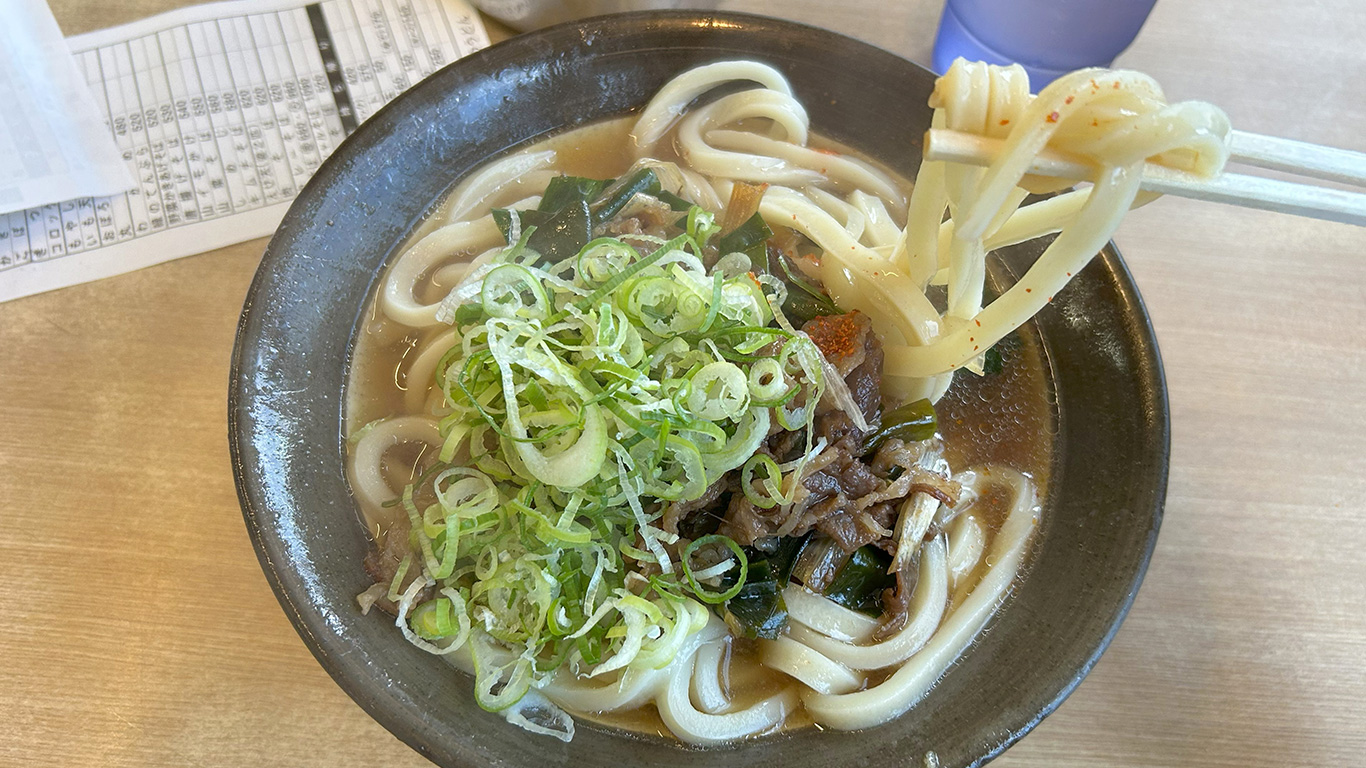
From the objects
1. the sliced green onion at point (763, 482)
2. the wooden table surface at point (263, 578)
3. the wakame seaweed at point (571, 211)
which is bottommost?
the wooden table surface at point (263, 578)

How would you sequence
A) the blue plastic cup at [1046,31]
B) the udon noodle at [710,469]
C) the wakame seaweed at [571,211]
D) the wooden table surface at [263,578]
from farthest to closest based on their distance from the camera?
the blue plastic cup at [1046,31], the wakame seaweed at [571,211], the wooden table surface at [263,578], the udon noodle at [710,469]

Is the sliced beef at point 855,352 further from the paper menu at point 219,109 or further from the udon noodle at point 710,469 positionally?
the paper menu at point 219,109

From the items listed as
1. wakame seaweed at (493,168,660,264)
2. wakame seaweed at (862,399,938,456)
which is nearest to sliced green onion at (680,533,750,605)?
wakame seaweed at (862,399,938,456)

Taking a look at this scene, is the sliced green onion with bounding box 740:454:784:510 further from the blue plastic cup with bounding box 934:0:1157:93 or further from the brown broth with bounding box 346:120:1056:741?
the blue plastic cup with bounding box 934:0:1157:93

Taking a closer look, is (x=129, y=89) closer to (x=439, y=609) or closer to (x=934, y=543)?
(x=439, y=609)

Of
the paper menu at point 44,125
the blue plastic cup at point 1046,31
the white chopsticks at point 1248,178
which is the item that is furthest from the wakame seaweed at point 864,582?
the paper menu at point 44,125

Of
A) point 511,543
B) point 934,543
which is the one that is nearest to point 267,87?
point 511,543
